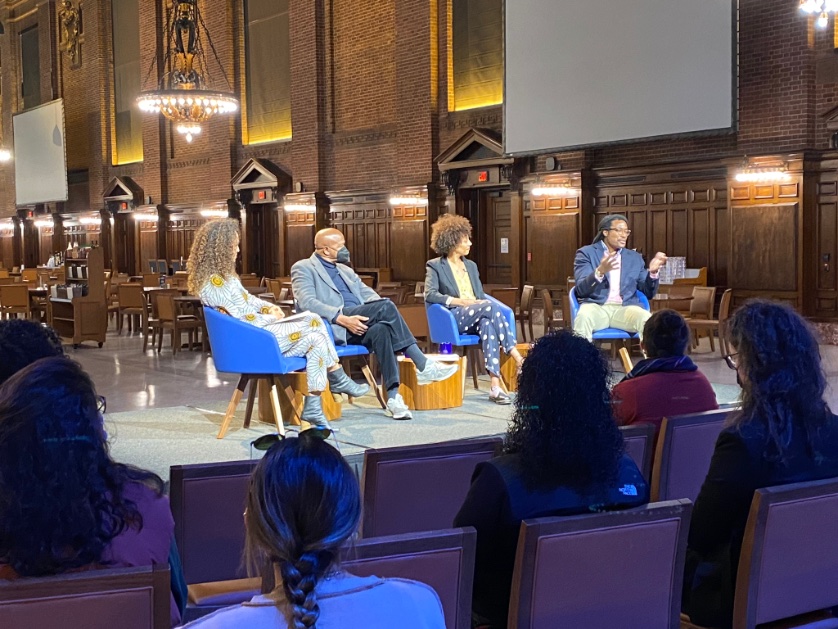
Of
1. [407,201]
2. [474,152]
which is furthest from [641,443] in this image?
[407,201]

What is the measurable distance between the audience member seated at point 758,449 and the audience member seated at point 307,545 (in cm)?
136

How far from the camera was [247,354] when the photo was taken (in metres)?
5.84

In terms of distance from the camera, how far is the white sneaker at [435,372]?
660cm

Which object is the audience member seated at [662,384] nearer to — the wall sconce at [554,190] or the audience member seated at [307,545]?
the audience member seated at [307,545]

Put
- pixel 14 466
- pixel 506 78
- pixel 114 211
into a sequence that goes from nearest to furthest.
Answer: pixel 14 466 → pixel 506 78 → pixel 114 211

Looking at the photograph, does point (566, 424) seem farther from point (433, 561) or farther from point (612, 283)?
point (612, 283)

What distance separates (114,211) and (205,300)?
781 inches

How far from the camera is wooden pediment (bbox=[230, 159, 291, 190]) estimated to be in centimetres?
1875

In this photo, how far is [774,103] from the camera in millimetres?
11562

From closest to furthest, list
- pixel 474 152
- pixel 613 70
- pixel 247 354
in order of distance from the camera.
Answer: pixel 247 354 → pixel 613 70 → pixel 474 152

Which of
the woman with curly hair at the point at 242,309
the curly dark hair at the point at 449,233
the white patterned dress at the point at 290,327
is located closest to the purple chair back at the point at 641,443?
the woman with curly hair at the point at 242,309

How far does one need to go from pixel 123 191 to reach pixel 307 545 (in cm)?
2397

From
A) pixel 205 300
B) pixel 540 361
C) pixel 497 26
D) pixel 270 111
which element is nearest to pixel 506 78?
pixel 497 26

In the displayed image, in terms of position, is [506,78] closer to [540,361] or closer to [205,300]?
[205,300]
